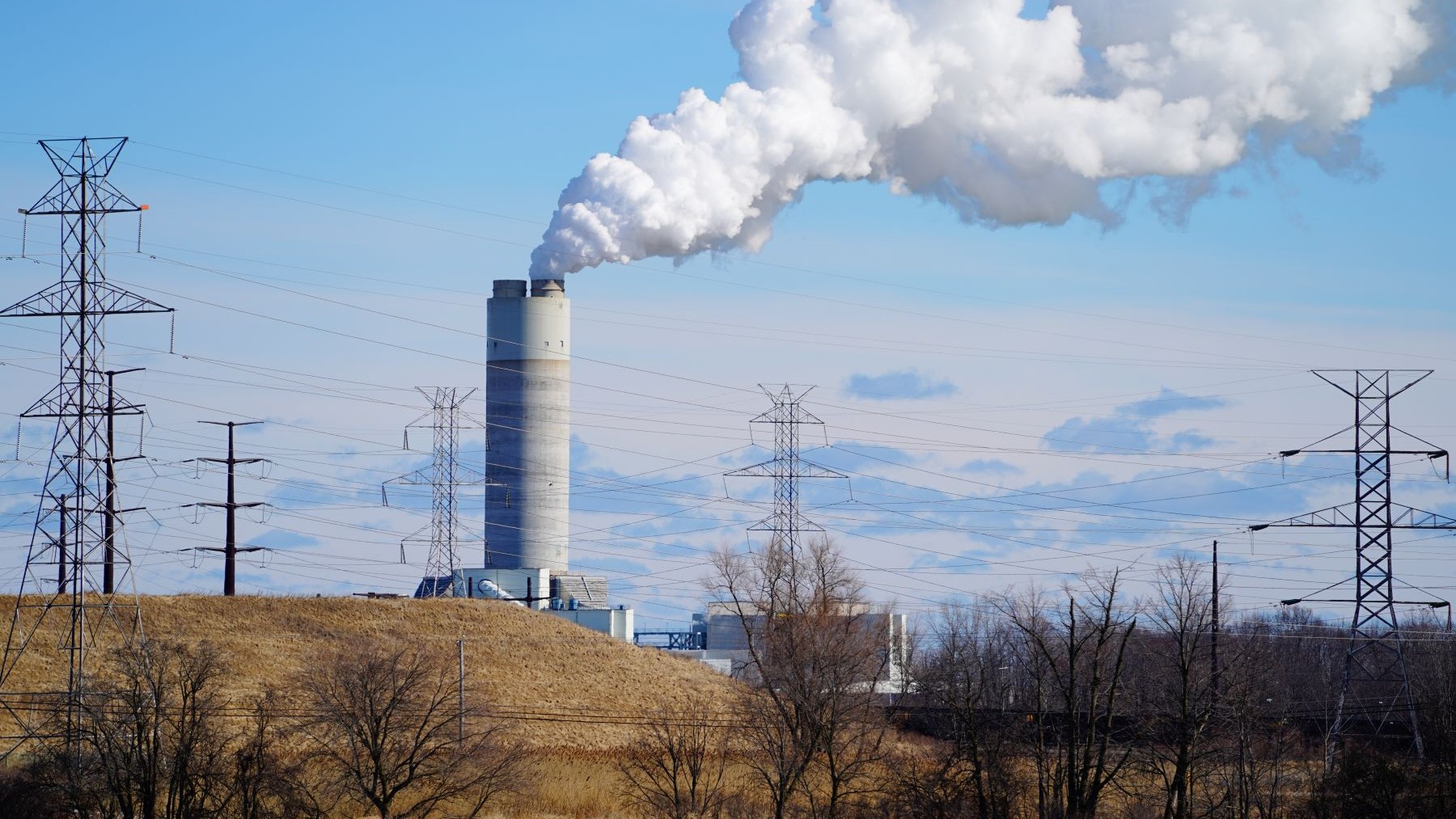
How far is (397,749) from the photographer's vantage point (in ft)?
113

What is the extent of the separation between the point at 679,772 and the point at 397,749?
8908 millimetres

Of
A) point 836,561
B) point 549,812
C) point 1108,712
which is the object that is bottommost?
point 549,812

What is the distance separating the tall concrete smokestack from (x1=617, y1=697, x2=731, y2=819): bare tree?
27.8m

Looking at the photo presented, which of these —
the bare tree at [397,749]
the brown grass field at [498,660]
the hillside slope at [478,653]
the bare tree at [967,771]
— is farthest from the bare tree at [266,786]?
the bare tree at [967,771]

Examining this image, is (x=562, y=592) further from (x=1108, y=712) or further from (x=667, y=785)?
(x=1108, y=712)

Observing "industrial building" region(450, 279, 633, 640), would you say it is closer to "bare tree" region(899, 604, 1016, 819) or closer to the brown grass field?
the brown grass field

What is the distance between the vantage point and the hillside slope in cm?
4684

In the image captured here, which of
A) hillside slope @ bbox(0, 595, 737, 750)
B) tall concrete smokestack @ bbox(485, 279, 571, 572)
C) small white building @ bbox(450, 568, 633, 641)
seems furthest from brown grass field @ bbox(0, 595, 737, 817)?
tall concrete smokestack @ bbox(485, 279, 571, 572)

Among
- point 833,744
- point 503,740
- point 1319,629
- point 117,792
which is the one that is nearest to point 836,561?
point 833,744

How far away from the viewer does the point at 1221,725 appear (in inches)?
1547

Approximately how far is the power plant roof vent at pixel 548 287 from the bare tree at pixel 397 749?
36935 millimetres

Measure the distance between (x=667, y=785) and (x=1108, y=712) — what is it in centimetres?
1214

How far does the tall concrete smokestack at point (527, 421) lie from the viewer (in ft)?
235

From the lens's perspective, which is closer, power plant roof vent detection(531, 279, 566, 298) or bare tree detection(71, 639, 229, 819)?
bare tree detection(71, 639, 229, 819)
